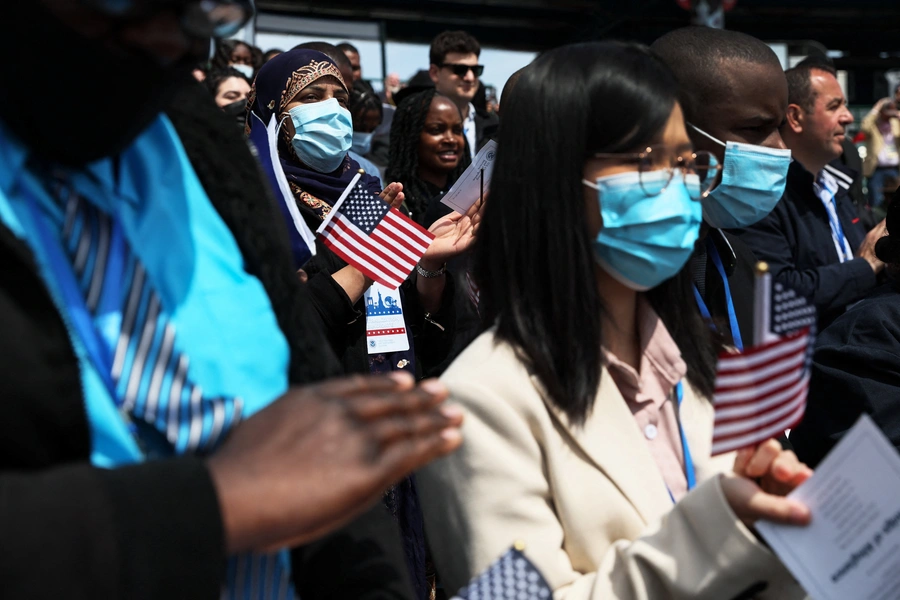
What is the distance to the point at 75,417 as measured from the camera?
3.90 feet

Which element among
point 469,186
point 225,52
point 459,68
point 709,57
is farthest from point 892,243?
point 225,52

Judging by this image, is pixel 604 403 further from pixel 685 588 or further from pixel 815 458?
pixel 815 458

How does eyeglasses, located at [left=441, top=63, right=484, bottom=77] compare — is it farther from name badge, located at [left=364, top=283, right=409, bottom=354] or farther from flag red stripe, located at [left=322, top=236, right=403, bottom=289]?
flag red stripe, located at [left=322, top=236, right=403, bottom=289]

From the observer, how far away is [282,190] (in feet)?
12.9

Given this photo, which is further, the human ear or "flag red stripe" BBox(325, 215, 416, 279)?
the human ear

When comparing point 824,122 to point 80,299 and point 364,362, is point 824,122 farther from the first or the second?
point 80,299

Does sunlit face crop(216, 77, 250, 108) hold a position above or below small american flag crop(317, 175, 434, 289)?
below

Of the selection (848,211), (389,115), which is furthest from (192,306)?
(389,115)

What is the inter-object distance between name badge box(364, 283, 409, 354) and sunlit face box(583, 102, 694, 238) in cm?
180

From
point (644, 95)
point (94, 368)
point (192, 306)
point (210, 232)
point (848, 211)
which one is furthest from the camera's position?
point (848, 211)

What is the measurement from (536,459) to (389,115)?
23.5 ft

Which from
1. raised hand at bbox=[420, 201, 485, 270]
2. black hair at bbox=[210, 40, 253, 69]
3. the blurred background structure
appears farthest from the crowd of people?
the blurred background structure

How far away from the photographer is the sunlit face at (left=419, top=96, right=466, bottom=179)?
5855 millimetres

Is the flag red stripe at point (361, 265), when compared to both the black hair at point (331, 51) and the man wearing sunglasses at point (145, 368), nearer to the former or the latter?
the black hair at point (331, 51)
